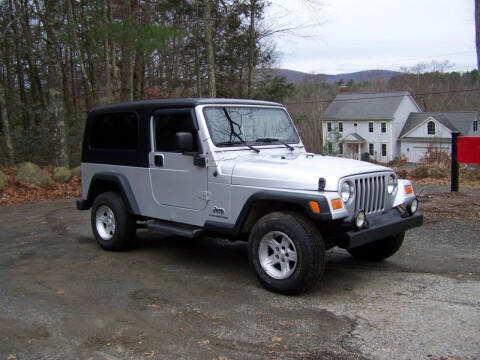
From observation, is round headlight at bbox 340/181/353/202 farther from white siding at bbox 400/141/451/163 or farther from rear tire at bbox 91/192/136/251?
white siding at bbox 400/141/451/163

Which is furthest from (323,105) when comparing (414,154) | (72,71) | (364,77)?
(72,71)

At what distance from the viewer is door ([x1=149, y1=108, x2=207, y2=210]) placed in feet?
18.2

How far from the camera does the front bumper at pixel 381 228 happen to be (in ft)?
14.9

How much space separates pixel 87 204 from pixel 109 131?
49.4 inches

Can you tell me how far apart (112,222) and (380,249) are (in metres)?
3.66

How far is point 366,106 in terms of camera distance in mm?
52844

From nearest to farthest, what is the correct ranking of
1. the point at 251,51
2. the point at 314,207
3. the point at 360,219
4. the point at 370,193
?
the point at 314,207 → the point at 360,219 → the point at 370,193 → the point at 251,51

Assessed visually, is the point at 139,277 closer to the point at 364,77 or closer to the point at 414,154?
the point at 414,154

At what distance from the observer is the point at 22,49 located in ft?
68.7

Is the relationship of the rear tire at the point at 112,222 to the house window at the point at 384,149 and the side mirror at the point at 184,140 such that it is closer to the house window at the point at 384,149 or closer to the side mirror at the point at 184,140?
the side mirror at the point at 184,140

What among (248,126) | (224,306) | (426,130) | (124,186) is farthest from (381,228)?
(426,130)

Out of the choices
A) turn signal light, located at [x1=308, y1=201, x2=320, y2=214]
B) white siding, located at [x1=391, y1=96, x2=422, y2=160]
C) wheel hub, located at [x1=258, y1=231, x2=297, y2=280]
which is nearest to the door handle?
wheel hub, located at [x1=258, y1=231, x2=297, y2=280]

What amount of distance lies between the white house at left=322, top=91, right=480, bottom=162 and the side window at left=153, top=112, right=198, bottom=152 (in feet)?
145

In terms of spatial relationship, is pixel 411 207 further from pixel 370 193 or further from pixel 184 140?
pixel 184 140
